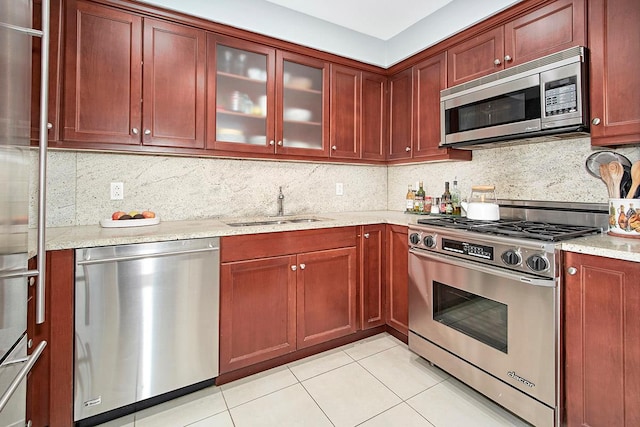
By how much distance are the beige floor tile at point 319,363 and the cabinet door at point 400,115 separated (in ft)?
5.57

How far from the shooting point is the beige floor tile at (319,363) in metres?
1.98

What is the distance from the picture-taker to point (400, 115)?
2758 millimetres

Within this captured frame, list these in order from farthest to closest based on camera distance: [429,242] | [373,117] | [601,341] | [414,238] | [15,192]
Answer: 1. [373,117]
2. [414,238]
3. [429,242]
4. [601,341]
5. [15,192]

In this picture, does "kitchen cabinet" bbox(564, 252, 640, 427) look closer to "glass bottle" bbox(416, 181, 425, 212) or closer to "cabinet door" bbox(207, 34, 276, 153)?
"glass bottle" bbox(416, 181, 425, 212)

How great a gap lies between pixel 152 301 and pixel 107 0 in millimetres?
1720

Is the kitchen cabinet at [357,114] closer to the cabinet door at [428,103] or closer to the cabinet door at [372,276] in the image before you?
the cabinet door at [428,103]

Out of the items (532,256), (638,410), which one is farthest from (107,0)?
(638,410)

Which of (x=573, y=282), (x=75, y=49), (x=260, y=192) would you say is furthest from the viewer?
(x=260, y=192)

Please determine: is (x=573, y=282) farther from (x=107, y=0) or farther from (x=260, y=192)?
(x=107, y=0)

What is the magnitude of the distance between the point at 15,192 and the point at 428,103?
8.19 ft

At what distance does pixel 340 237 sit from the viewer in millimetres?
2205

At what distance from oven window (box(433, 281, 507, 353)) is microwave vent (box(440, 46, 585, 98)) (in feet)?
4.39

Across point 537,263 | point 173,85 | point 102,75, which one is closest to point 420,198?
point 537,263

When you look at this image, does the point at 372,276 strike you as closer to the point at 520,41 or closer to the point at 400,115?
the point at 400,115
